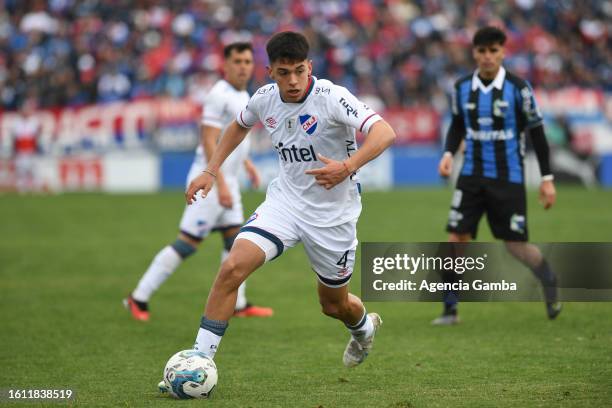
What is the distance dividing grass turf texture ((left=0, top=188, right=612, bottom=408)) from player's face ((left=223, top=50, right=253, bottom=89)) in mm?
2421

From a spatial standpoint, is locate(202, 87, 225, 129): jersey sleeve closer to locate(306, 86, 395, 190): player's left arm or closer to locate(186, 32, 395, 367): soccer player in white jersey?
locate(186, 32, 395, 367): soccer player in white jersey

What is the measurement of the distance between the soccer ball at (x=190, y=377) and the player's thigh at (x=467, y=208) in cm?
387

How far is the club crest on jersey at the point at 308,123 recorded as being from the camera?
666 centimetres

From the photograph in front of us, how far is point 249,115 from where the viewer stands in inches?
278

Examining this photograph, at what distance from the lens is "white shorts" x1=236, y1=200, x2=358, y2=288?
22.0 feet

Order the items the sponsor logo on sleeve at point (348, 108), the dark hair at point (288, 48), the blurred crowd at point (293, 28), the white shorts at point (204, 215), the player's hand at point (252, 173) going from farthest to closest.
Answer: the blurred crowd at point (293, 28), the player's hand at point (252, 173), the white shorts at point (204, 215), the sponsor logo on sleeve at point (348, 108), the dark hair at point (288, 48)

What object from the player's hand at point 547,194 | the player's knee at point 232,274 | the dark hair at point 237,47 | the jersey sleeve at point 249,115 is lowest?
the player's knee at point 232,274

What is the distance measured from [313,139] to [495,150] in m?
3.22

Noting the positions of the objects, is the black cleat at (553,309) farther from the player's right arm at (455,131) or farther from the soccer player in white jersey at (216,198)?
the soccer player in white jersey at (216,198)

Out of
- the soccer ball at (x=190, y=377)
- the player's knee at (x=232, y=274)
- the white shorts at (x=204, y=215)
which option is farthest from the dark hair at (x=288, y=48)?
the white shorts at (x=204, y=215)

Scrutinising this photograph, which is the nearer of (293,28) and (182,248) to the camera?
(182,248)

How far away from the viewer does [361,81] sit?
93.8ft

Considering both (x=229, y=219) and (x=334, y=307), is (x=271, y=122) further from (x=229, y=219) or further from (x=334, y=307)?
(x=229, y=219)

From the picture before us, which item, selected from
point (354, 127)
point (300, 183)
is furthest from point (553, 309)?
point (354, 127)
